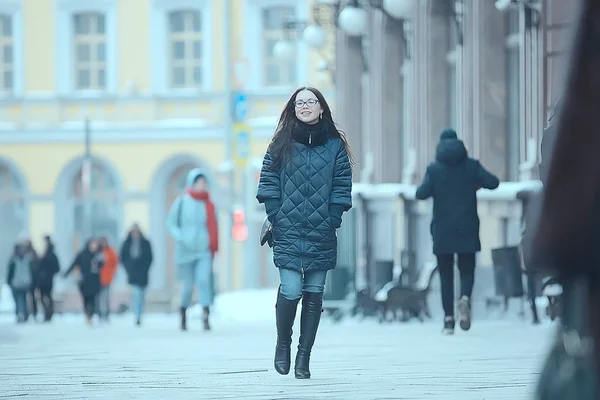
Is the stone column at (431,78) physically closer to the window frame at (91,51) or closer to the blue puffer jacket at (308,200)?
the blue puffer jacket at (308,200)

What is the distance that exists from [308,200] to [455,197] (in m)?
4.63

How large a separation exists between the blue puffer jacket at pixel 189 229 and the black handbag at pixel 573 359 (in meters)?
13.9

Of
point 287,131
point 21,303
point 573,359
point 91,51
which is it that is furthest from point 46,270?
point 573,359

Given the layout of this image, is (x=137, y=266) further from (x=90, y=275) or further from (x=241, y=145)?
(x=241, y=145)

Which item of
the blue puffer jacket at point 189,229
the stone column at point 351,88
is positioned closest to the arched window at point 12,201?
the stone column at point 351,88

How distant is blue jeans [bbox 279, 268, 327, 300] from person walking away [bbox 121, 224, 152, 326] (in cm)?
1592

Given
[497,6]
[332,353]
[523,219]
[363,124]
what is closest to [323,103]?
[332,353]

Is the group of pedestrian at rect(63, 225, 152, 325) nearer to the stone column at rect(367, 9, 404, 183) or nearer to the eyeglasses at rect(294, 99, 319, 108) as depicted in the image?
the stone column at rect(367, 9, 404, 183)

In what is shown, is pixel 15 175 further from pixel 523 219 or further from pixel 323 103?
pixel 323 103

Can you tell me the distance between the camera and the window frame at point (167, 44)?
45156 millimetres

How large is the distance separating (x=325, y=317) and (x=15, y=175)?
80.6ft

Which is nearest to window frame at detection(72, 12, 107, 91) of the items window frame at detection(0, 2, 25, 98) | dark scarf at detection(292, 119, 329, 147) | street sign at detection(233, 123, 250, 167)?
window frame at detection(0, 2, 25, 98)

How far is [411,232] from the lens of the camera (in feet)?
76.1

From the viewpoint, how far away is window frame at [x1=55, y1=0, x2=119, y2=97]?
45.8 metres
